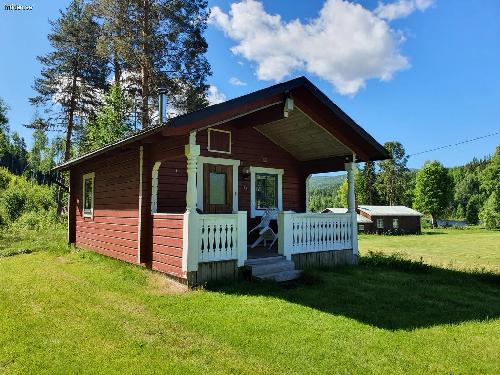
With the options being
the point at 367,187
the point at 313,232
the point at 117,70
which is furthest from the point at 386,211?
the point at 313,232

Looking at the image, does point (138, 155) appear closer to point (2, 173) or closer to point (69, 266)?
point (69, 266)

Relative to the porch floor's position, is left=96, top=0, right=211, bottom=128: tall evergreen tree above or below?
above

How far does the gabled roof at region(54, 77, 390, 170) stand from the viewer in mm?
6918

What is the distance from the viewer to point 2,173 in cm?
3422

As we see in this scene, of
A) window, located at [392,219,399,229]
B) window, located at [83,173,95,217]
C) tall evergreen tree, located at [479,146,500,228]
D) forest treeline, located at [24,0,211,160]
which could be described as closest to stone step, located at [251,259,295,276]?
window, located at [83,173,95,217]

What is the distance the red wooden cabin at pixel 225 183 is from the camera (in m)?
7.34

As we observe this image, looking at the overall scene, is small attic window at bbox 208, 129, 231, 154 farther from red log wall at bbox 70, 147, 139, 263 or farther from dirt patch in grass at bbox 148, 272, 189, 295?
dirt patch in grass at bbox 148, 272, 189, 295

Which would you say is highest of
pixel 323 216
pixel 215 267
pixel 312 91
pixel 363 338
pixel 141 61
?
pixel 141 61

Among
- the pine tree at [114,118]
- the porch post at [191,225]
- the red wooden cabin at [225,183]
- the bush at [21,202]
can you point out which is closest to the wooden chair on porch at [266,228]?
the red wooden cabin at [225,183]

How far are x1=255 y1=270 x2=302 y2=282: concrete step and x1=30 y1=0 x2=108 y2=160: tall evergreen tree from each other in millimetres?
20005

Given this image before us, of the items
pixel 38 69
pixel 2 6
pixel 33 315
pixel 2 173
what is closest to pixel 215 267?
pixel 33 315

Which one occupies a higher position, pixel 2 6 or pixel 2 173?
pixel 2 6

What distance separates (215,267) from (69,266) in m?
4.53

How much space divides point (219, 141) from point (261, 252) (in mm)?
2880
